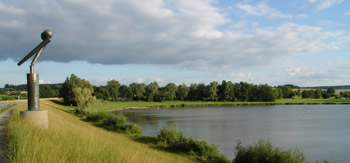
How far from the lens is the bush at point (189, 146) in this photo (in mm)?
18906

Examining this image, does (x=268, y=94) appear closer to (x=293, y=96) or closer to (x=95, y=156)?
(x=293, y=96)

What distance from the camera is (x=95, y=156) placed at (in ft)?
23.1

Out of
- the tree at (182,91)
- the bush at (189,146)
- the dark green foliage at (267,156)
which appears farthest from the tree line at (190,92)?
the dark green foliage at (267,156)

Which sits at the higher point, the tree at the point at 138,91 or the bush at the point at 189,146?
the tree at the point at 138,91

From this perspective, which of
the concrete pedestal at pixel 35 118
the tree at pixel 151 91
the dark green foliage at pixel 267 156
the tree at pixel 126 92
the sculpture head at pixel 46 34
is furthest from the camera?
Answer: the tree at pixel 126 92

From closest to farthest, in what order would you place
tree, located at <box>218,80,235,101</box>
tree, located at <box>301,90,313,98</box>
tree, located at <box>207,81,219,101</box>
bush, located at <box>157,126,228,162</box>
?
bush, located at <box>157,126,228,162</box>
tree, located at <box>218,80,235,101</box>
tree, located at <box>207,81,219,101</box>
tree, located at <box>301,90,313,98</box>

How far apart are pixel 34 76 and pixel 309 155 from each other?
19909 mm

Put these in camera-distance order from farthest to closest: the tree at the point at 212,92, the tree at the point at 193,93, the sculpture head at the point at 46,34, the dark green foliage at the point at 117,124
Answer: the tree at the point at 193,93 < the tree at the point at 212,92 < the dark green foliage at the point at 117,124 < the sculpture head at the point at 46,34

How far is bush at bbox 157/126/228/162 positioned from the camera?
62.0 feet

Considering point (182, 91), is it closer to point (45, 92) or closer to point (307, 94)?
point (45, 92)

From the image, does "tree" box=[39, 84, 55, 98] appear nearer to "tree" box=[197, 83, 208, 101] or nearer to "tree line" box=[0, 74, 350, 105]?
"tree line" box=[0, 74, 350, 105]

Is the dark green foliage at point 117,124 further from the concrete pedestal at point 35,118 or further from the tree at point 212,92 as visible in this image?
the tree at point 212,92

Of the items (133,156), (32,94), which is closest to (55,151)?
(133,156)

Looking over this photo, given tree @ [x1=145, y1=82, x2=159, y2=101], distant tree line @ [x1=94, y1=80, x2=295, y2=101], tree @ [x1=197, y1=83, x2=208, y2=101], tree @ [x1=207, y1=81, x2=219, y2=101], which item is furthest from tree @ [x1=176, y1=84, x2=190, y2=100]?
tree @ [x1=145, y1=82, x2=159, y2=101]
